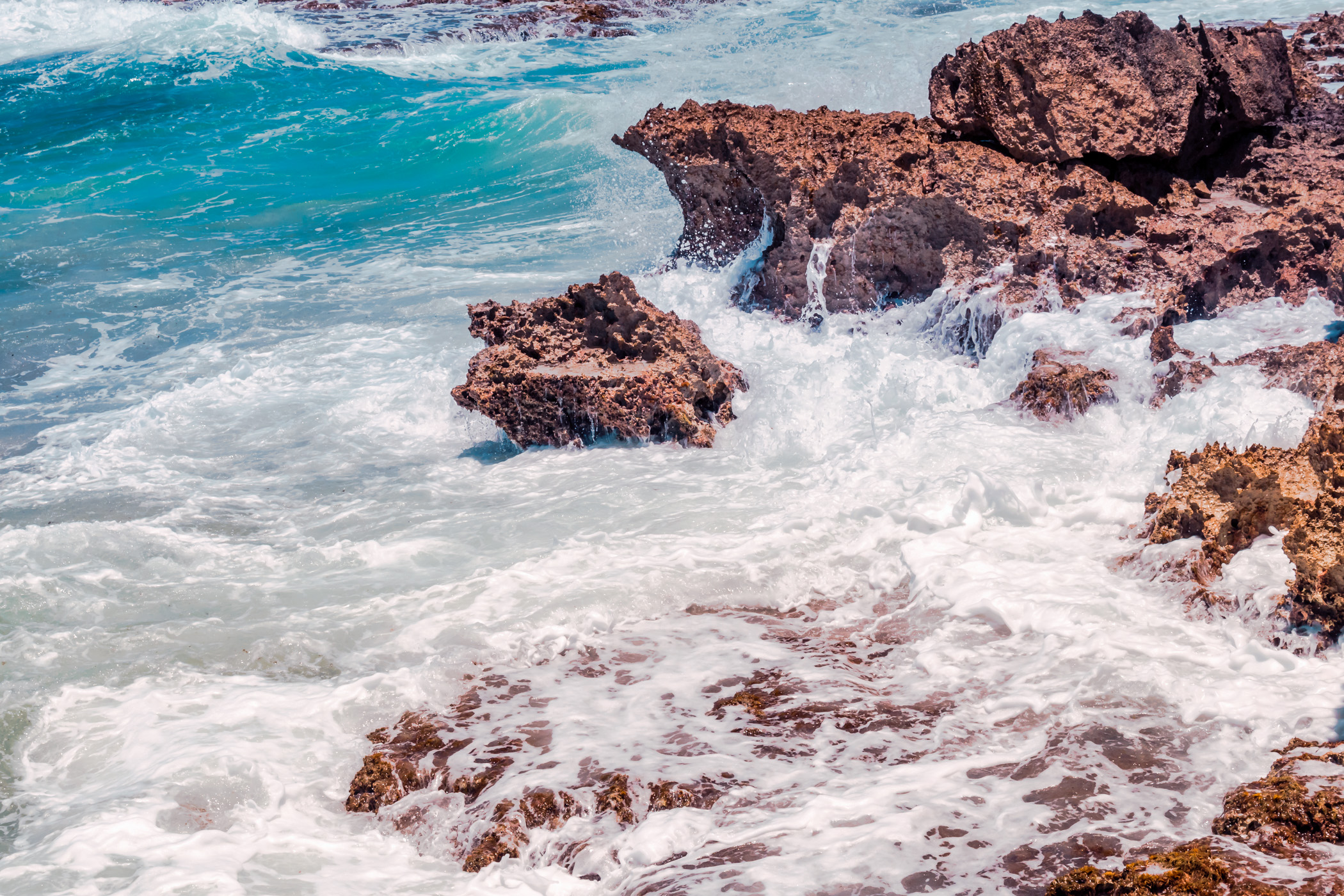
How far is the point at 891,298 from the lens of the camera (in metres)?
6.92

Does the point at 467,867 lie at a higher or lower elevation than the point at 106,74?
lower

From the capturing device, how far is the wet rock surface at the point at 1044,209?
617 centimetres

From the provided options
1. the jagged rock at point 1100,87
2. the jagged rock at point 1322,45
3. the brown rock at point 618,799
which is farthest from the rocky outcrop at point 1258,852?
the jagged rock at point 1322,45

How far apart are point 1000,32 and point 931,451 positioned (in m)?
3.36

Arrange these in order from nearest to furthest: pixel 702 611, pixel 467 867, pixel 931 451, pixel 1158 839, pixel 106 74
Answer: pixel 1158 839
pixel 467 867
pixel 702 611
pixel 931 451
pixel 106 74

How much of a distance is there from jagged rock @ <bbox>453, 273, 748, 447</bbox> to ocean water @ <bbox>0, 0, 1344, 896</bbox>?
0.19 metres

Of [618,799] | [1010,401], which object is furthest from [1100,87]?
[618,799]

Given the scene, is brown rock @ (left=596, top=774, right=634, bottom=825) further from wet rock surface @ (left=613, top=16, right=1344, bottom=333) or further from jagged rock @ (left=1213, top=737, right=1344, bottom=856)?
wet rock surface @ (left=613, top=16, right=1344, bottom=333)

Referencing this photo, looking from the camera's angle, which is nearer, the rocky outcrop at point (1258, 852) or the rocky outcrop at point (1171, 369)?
the rocky outcrop at point (1258, 852)

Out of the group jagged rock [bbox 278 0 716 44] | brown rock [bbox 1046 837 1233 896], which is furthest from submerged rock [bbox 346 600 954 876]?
jagged rock [bbox 278 0 716 44]

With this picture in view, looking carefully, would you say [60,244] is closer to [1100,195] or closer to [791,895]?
[1100,195]

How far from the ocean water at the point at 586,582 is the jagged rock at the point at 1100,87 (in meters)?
1.30

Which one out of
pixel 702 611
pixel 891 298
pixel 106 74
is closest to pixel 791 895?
pixel 702 611

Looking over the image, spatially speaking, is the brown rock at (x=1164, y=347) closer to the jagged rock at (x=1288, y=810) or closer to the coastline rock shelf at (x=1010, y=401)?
the coastline rock shelf at (x=1010, y=401)
